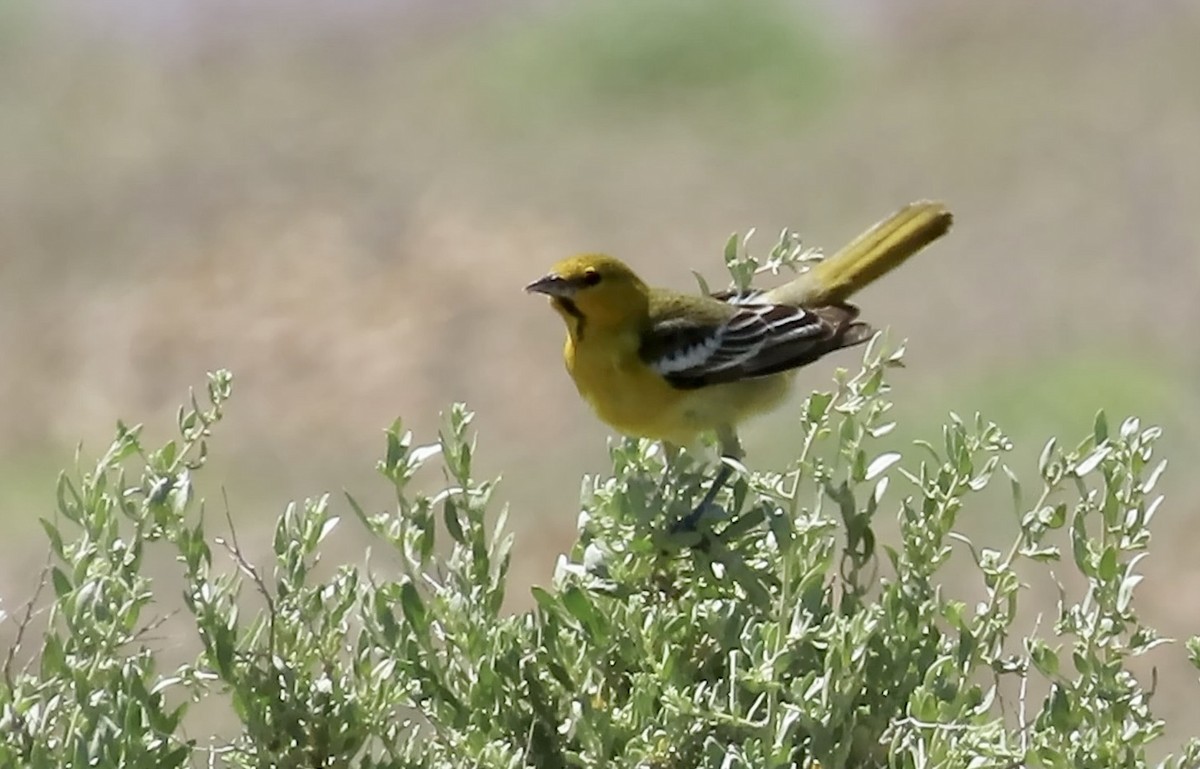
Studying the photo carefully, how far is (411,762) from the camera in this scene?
1926 millimetres

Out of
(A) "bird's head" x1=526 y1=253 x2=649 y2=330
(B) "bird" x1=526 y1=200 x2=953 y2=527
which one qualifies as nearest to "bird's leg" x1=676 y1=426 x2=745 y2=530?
(B) "bird" x1=526 y1=200 x2=953 y2=527

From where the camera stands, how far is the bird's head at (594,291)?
9.75 feet

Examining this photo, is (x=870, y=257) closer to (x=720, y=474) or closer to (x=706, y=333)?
(x=706, y=333)

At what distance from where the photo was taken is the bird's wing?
291cm

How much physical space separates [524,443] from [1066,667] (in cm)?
327

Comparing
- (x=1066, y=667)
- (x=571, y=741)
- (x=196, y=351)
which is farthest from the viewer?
(x=196, y=351)

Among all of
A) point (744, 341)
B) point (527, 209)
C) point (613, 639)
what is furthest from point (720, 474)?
point (527, 209)

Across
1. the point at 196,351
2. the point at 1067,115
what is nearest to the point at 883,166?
the point at 1067,115

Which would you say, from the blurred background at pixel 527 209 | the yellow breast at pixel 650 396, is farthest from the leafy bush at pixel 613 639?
the blurred background at pixel 527 209

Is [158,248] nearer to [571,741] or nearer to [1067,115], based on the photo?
[1067,115]

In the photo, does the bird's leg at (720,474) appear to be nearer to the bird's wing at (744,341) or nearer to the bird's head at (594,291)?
the bird's wing at (744,341)

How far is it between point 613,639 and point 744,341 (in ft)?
3.65

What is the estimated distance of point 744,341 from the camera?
298 cm

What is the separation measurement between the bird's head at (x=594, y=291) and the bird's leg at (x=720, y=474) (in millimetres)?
283
